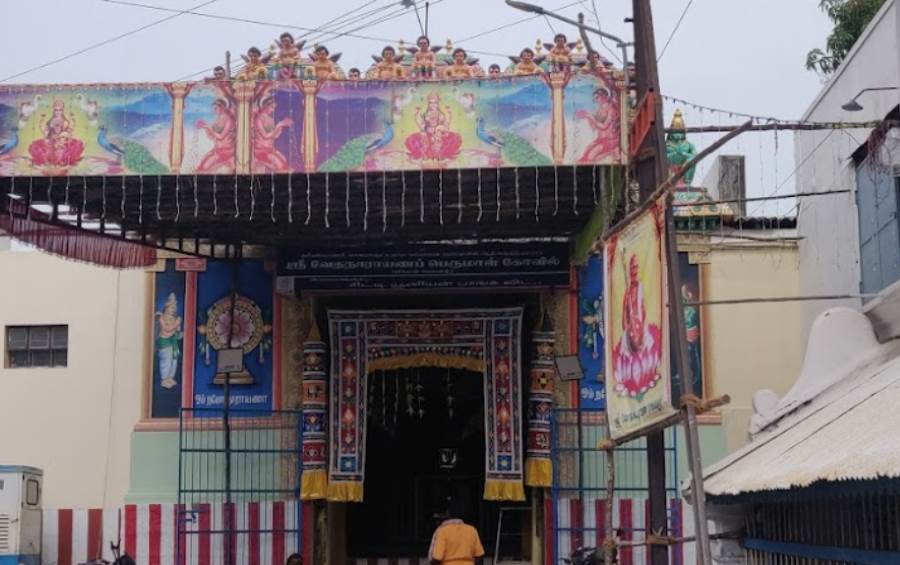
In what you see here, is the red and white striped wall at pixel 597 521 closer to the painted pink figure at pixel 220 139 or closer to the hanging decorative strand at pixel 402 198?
the hanging decorative strand at pixel 402 198

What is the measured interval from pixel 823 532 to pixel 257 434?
31.8 feet

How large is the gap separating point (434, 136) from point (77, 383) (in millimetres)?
6632

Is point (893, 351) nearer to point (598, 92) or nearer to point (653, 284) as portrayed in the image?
point (653, 284)

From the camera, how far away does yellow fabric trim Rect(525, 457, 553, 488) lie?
51.1 feet

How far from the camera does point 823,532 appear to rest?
7207 mm

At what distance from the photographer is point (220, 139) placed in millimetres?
12133

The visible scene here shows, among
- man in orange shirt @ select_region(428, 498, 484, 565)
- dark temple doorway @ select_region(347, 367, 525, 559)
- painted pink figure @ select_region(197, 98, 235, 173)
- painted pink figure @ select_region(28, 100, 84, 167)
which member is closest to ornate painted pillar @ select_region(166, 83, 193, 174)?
painted pink figure @ select_region(197, 98, 235, 173)

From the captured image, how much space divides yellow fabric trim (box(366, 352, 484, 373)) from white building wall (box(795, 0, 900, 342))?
3770mm

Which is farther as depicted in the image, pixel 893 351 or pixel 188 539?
pixel 188 539

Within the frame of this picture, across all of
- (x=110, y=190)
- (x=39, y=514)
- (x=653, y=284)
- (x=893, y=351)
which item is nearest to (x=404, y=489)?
(x=39, y=514)

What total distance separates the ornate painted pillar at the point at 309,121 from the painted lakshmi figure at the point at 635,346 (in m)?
4.20

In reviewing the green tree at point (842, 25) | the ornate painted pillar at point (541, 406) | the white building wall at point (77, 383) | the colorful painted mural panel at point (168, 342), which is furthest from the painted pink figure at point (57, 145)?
the green tree at point (842, 25)

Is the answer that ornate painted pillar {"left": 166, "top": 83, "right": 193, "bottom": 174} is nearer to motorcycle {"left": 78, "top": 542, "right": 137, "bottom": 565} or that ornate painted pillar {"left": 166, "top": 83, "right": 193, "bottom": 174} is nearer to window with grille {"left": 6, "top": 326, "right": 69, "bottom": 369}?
motorcycle {"left": 78, "top": 542, "right": 137, "bottom": 565}

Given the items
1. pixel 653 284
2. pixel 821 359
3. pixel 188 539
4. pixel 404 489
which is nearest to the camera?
pixel 653 284
